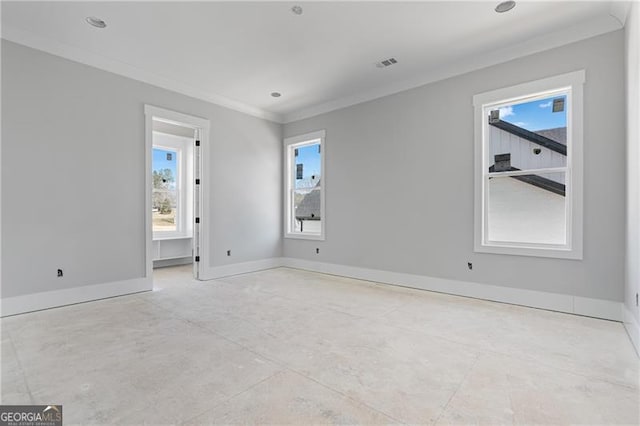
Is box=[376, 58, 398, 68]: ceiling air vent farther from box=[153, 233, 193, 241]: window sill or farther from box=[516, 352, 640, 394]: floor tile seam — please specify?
box=[153, 233, 193, 241]: window sill

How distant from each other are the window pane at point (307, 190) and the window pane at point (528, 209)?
295 cm

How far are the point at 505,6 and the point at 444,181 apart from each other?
2.01m

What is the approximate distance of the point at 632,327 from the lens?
2643mm

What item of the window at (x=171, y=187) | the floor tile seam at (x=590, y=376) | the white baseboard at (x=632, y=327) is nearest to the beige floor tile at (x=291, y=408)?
the floor tile seam at (x=590, y=376)

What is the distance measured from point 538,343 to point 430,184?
2.36m

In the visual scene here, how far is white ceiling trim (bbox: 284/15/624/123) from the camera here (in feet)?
10.5

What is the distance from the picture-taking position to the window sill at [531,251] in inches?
132

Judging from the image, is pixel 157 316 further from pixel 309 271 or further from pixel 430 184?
pixel 430 184

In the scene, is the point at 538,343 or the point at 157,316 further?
the point at 157,316

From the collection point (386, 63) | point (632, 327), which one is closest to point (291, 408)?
point (632, 327)

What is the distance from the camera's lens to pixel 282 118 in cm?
638

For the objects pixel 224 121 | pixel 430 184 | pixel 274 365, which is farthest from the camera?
pixel 224 121

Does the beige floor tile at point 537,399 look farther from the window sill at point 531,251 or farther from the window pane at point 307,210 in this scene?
the window pane at point 307,210

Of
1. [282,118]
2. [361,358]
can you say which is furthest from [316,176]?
[361,358]
